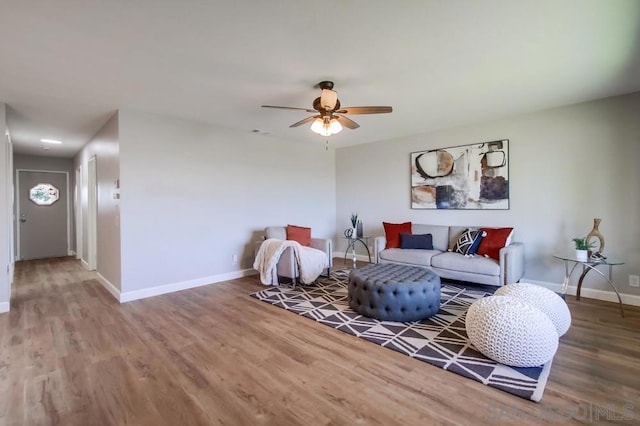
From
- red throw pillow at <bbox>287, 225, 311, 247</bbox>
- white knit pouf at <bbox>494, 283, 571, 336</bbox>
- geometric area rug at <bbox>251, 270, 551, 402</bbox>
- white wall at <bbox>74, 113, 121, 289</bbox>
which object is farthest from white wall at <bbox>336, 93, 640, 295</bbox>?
white wall at <bbox>74, 113, 121, 289</bbox>

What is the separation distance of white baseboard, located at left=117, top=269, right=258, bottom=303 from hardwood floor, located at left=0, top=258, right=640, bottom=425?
57cm

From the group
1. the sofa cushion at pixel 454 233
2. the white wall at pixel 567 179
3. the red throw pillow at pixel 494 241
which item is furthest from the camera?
the sofa cushion at pixel 454 233

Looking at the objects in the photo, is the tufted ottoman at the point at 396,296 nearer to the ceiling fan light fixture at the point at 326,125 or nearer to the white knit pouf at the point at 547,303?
the white knit pouf at the point at 547,303

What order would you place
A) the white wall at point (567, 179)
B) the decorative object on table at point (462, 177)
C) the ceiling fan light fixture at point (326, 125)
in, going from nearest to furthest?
1. the ceiling fan light fixture at point (326, 125)
2. the white wall at point (567, 179)
3. the decorative object on table at point (462, 177)

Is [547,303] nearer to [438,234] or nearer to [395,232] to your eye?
[438,234]

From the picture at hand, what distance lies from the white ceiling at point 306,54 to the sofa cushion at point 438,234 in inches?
76.3

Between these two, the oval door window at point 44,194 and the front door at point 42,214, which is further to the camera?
the oval door window at point 44,194

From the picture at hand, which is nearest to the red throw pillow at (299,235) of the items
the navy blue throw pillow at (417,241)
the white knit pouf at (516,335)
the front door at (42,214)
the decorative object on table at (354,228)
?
the decorative object on table at (354,228)

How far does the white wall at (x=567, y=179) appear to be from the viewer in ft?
12.1

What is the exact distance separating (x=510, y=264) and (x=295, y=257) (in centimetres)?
280

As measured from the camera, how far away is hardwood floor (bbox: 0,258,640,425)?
70.9 inches

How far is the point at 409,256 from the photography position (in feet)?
15.8

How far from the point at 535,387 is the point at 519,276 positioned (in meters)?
2.48

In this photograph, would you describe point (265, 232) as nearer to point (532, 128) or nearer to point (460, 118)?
point (460, 118)
